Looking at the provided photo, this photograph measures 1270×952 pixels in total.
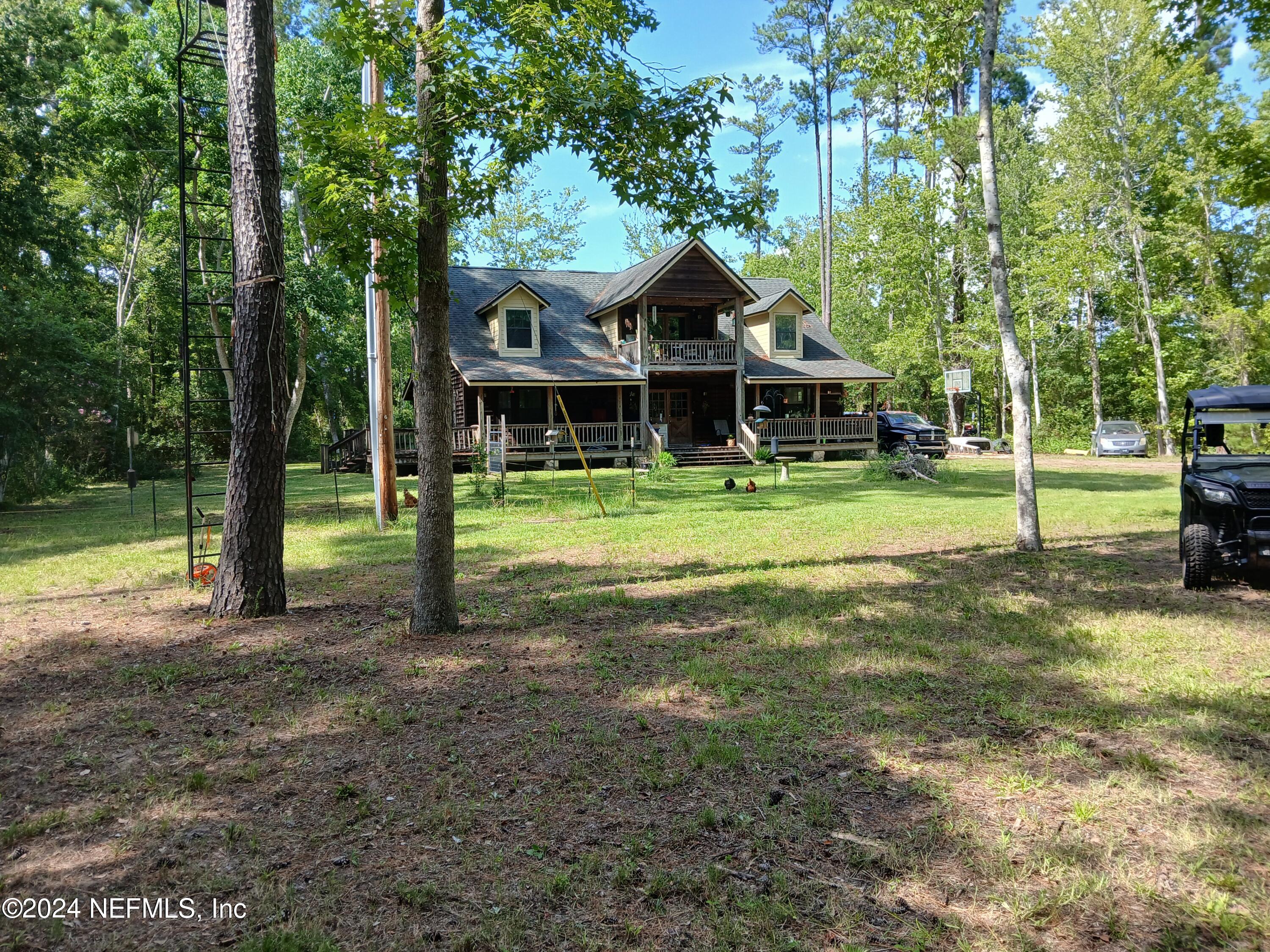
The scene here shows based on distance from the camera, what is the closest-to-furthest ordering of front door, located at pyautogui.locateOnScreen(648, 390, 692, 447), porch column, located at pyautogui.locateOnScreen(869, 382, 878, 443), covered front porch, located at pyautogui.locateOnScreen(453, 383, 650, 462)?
covered front porch, located at pyautogui.locateOnScreen(453, 383, 650, 462) < porch column, located at pyautogui.locateOnScreen(869, 382, 878, 443) < front door, located at pyautogui.locateOnScreen(648, 390, 692, 447)

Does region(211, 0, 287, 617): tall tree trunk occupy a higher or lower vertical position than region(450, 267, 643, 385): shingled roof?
lower

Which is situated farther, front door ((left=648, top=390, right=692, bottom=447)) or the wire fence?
front door ((left=648, top=390, right=692, bottom=447))

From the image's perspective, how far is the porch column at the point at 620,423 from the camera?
26828mm

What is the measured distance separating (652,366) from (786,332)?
723 cm

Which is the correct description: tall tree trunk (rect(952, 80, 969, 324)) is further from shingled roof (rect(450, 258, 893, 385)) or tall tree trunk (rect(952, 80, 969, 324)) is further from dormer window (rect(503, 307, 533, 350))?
dormer window (rect(503, 307, 533, 350))

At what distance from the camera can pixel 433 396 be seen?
6246mm

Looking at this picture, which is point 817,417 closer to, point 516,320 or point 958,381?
point 958,381

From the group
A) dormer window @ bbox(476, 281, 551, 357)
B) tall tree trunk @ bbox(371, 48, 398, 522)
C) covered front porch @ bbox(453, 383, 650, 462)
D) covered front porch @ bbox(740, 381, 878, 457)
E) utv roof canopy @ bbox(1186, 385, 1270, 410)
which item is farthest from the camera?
covered front porch @ bbox(740, 381, 878, 457)

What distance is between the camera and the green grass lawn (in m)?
2.81

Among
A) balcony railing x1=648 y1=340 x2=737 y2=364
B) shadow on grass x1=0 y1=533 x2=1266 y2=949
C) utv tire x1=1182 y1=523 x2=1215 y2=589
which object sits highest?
balcony railing x1=648 y1=340 x2=737 y2=364

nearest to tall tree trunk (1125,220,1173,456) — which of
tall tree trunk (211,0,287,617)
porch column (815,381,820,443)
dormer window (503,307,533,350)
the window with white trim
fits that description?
porch column (815,381,820,443)

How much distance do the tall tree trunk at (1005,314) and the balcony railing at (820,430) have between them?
18305 mm

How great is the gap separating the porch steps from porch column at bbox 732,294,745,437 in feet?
5.35

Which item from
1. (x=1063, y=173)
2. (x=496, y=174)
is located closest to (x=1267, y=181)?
(x=496, y=174)
